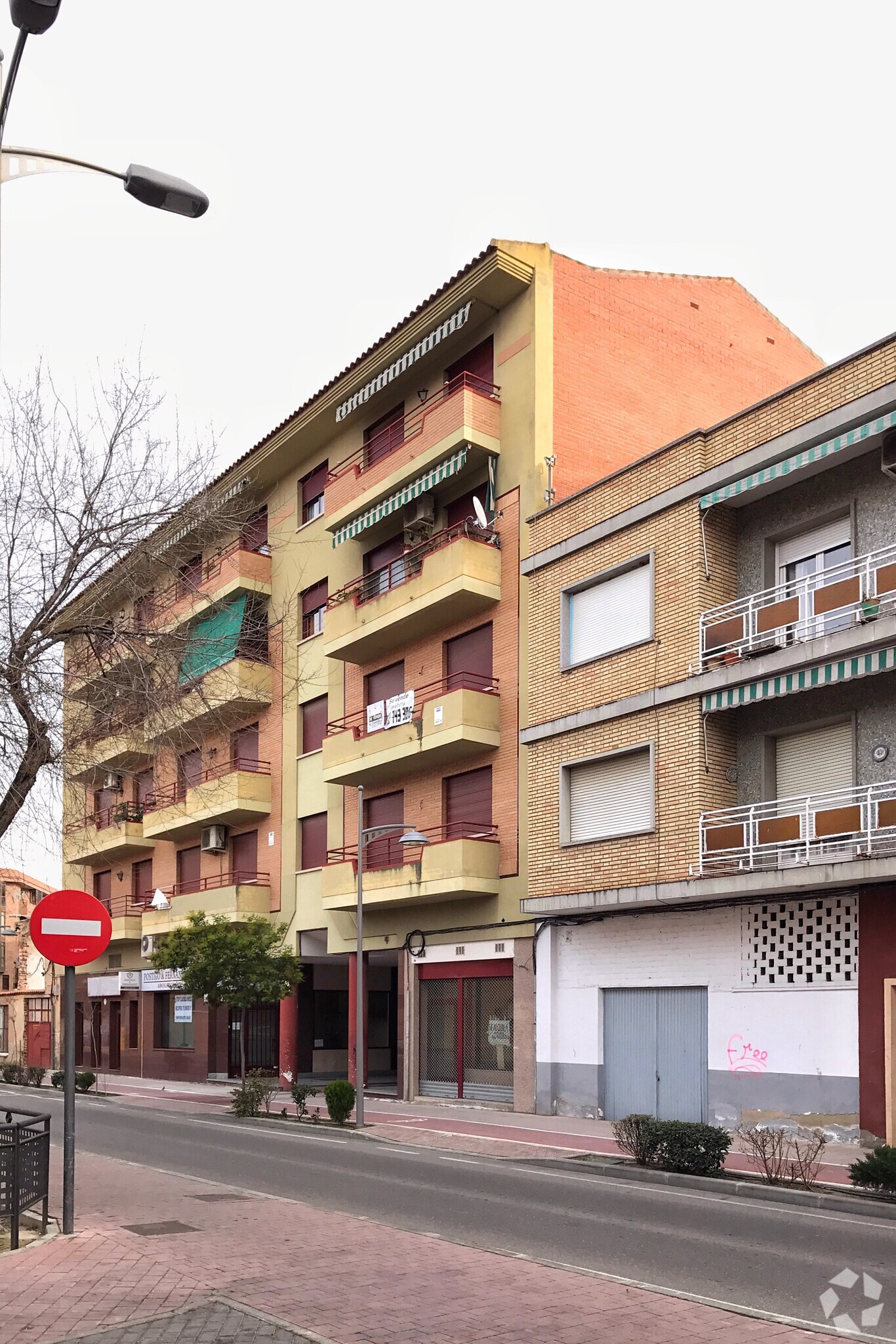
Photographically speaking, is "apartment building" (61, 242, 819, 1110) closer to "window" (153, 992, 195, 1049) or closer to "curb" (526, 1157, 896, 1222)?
"window" (153, 992, 195, 1049)

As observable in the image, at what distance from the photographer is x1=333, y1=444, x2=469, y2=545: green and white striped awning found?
27812mm

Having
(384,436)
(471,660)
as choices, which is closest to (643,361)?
(384,436)

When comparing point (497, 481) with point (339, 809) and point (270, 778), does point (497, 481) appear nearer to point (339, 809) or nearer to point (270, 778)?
point (339, 809)

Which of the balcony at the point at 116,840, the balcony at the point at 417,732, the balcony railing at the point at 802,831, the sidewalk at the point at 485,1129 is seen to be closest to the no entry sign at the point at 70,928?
the sidewalk at the point at 485,1129

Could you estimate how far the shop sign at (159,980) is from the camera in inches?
1564

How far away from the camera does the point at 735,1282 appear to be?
9.30 meters

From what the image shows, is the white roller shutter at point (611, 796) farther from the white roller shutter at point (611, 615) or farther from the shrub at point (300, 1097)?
the shrub at point (300, 1097)

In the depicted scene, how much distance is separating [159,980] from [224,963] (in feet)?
43.7

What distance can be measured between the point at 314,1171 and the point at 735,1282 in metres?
7.98

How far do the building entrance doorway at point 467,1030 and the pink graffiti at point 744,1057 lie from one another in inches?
249

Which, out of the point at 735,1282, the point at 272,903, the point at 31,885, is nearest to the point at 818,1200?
the point at 735,1282

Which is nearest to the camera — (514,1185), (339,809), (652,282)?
(514,1185)

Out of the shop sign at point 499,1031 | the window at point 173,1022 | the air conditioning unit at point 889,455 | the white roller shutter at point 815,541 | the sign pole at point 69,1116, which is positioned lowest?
the window at point 173,1022

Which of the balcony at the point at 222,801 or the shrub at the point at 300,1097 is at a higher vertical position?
the balcony at the point at 222,801
